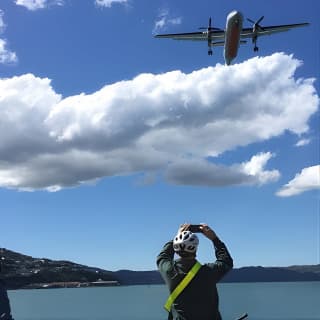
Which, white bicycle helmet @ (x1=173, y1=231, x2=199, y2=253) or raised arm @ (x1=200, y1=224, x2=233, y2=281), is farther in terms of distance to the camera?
raised arm @ (x1=200, y1=224, x2=233, y2=281)

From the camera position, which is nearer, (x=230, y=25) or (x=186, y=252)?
(x=186, y=252)

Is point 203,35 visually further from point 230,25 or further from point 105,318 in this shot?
point 105,318

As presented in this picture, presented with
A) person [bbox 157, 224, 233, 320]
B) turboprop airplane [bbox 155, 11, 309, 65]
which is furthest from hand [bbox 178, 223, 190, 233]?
turboprop airplane [bbox 155, 11, 309, 65]

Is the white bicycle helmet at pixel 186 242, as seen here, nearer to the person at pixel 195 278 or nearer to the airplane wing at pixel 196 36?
the person at pixel 195 278

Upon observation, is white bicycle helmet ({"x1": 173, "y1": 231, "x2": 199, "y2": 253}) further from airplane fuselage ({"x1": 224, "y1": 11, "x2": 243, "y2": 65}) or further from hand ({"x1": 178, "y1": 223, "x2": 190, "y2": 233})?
airplane fuselage ({"x1": 224, "y1": 11, "x2": 243, "y2": 65})

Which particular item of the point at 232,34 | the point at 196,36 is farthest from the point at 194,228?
the point at 196,36

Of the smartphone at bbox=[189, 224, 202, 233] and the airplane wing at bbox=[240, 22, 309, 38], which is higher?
the airplane wing at bbox=[240, 22, 309, 38]

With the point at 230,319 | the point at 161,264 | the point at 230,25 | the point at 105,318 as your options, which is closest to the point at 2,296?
the point at 161,264
